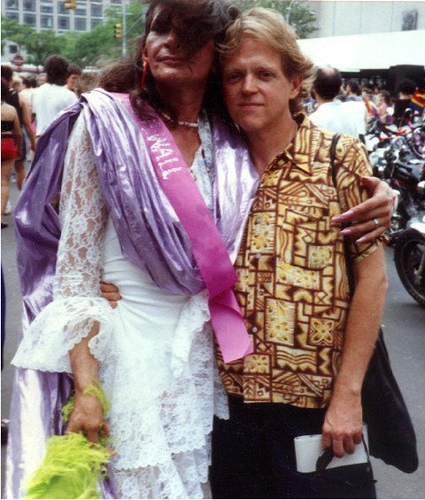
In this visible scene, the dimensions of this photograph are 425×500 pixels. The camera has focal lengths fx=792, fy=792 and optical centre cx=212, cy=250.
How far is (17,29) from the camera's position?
2355 inches

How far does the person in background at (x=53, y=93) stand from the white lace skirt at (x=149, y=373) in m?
7.30

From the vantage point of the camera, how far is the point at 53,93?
354 inches

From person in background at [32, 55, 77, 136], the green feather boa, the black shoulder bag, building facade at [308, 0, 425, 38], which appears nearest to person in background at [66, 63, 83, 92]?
person in background at [32, 55, 77, 136]

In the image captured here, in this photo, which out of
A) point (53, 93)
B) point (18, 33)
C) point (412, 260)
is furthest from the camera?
point (18, 33)

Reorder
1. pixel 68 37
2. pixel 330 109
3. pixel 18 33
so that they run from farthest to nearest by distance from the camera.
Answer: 1. pixel 68 37
2. pixel 18 33
3. pixel 330 109

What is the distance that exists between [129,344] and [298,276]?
0.43 meters

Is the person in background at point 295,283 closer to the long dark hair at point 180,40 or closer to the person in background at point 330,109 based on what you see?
the long dark hair at point 180,40

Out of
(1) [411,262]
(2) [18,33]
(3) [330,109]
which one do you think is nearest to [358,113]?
(3) [330,109]

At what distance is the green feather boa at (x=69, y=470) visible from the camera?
161 centimetres

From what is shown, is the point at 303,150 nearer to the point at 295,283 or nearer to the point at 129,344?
the point at 295,283

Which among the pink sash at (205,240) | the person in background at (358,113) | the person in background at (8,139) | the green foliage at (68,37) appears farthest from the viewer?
the green foliage at (68,37)

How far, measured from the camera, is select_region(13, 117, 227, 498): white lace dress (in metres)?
1.84

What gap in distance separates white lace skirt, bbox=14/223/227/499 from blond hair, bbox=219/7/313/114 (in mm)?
549

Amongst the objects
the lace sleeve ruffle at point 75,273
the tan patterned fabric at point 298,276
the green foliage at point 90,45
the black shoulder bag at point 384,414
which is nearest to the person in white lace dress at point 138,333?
the lace sleeve ruffle at point 75,273
